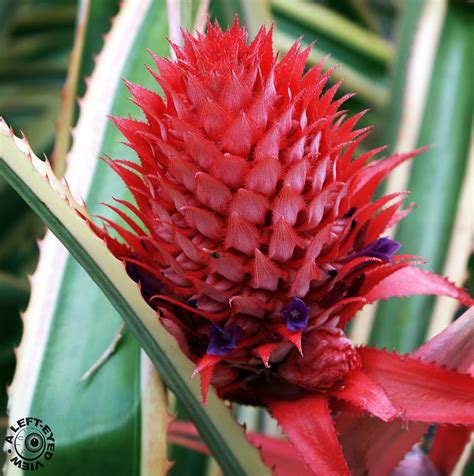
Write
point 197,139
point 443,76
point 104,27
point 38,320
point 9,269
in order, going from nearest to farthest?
point 197,139, point 38,320, point 104,27, point 443,76, point 9,269

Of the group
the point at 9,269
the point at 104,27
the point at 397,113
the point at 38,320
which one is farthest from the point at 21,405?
the point at 9,269

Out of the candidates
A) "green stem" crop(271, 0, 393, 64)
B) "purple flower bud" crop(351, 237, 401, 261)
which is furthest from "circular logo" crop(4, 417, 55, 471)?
"green stem" crop(271, 0, 393, 64)

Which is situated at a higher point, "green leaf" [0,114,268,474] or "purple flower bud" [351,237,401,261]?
"purple flower bud" [351,237,401,261]

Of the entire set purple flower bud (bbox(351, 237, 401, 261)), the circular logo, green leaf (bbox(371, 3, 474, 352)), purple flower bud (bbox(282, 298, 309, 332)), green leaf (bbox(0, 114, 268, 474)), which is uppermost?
green leaf (bbox(371, 3, 474, 352))

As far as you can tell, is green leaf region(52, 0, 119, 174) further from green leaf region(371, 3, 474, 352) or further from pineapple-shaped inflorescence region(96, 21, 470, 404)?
green leaf region(371, 3, 474, 352)

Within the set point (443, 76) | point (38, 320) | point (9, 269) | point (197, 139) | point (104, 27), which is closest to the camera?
point (197, 139)

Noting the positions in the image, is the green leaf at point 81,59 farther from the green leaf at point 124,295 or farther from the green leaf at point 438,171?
the green leaf at point 438,171

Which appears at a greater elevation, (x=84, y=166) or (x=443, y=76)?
(x=443, y=76)

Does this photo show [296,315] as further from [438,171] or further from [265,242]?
[438,171]

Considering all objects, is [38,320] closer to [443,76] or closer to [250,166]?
[250,166]
